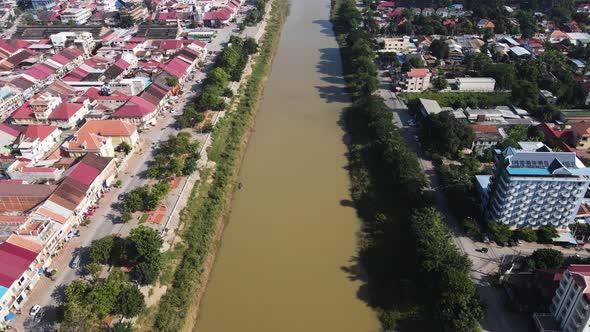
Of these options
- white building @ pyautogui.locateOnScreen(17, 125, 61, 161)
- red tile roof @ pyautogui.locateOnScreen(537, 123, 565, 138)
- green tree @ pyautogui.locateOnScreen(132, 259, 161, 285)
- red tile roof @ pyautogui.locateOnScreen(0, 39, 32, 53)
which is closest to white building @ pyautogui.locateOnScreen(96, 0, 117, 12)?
red tile roof @ pyautogui.locateOnScreen(0, 39, 32, 53)

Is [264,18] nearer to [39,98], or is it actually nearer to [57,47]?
[57,47]

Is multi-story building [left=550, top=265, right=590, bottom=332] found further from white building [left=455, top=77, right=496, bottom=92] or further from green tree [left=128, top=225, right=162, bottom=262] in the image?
white building [left=455, top=77, right=496, bottom=92]

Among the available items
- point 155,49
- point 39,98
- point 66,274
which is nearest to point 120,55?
point 155,49

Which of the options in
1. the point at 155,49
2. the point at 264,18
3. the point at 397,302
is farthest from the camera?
the point at 264,18

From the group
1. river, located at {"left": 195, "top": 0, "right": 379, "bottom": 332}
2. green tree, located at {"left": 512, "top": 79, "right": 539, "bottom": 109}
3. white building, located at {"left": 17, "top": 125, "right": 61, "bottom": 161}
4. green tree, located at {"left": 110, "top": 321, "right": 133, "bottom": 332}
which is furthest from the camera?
green tree, located at {"left": 512, "top": 79, "right": 539, "bottom": 109}

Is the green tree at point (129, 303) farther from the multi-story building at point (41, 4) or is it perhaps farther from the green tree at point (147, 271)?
the multi-story building at point (41, 4)
